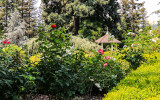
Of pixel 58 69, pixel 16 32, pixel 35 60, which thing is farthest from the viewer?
pixel 16 32

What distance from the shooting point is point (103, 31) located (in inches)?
650

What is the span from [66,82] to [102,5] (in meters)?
15.1

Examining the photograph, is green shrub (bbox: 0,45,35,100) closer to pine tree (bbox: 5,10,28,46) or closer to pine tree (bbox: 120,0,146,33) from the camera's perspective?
pine tree (bbox: 5,10,28,46)

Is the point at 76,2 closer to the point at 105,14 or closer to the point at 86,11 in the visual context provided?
the point at 86,11

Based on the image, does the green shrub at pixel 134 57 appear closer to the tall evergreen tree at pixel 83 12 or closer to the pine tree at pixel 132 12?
the tall evergreen tree at pixel 83 12

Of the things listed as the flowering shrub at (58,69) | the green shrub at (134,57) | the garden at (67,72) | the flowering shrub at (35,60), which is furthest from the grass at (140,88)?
the flowering shrub at (35,60)

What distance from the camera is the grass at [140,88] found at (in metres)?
2.63

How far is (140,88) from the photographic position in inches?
120

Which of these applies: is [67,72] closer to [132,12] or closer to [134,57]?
[134,57]

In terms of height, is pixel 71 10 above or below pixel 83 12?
above

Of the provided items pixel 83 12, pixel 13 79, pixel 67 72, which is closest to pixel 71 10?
pixel 83 12

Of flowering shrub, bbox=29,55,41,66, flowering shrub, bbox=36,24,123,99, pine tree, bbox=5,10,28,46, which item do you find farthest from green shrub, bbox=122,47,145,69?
pine tree, bbox=5,10,28,46

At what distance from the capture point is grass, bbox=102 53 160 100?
2.63 meters

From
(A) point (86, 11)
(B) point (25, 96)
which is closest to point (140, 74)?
(B) point (25, 96)
